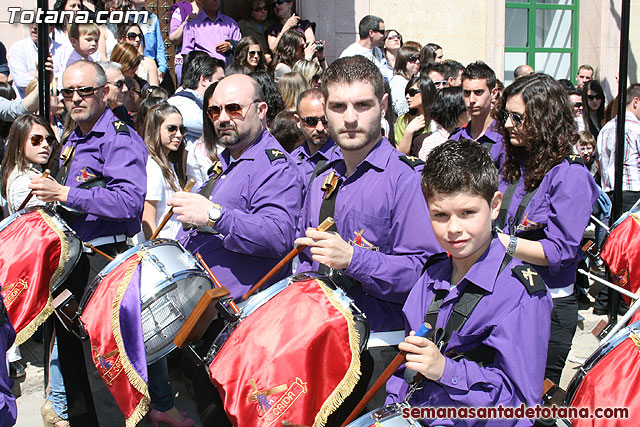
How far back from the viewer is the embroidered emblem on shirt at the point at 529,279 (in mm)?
2352

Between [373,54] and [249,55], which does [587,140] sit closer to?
[373,54]

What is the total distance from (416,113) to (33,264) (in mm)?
4077

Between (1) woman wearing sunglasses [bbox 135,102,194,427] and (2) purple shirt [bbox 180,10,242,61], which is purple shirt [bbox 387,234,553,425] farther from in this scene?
(2) purple shirt [bbox 180,10,242,61]

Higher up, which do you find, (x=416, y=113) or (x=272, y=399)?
(x=416, y=113)

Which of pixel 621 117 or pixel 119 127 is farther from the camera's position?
pixel 621 117

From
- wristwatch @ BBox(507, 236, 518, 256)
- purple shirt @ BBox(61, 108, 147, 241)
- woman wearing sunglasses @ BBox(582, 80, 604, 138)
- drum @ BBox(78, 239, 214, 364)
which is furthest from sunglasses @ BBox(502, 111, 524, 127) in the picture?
woman wearing sunglasses @ BBox(582, 80, 604, 138)

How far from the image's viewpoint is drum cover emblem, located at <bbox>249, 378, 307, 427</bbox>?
2627 millimetres

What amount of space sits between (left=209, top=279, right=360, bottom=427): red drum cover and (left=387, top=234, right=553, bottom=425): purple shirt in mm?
363

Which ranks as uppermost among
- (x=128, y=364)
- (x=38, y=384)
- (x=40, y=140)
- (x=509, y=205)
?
(x=40, y=140)

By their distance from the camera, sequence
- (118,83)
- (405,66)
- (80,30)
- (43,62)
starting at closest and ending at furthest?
(43,62)
(118,83)
(80,30)
(405,66)

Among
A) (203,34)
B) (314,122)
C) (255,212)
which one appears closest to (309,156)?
(314,122)

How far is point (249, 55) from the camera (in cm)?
799

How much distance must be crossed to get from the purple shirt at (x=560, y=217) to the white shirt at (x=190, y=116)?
11.9ft

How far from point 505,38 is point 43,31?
9862mm
